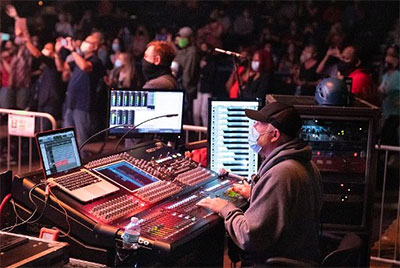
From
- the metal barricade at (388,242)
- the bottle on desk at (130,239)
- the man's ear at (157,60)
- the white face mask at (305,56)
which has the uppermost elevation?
the white face mask at (305,56)

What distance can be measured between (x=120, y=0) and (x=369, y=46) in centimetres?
443

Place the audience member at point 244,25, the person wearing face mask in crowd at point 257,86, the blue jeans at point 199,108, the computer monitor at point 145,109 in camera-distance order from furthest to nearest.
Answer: the audience member at point 244,25 < the blue jeans at point 199,108 < the person wearing face mask in crowd at point 257,86 < the computer monitor at point 145,109

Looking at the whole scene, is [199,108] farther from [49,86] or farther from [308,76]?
[49,86]

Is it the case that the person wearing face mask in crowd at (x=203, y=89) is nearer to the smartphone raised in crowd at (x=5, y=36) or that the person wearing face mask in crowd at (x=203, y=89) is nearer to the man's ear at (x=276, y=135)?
the smartphone raised in crowd at (x=5, y=36)

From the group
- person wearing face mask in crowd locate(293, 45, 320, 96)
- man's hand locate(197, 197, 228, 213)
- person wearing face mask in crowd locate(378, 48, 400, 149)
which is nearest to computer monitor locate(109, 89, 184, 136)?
man's hand locate(197, 197, 228, 213)

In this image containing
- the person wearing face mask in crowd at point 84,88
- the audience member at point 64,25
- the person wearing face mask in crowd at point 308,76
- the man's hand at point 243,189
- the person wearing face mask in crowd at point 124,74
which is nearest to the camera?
the man's hand at point 243,189

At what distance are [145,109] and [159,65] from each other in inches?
30.0

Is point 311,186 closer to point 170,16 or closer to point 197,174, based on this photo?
point 197,174

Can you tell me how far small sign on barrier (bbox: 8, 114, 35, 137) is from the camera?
506cm

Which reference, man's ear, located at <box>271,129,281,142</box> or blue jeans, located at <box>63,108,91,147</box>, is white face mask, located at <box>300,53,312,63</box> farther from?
man's ear, located at <box>271,129,281,142</box>

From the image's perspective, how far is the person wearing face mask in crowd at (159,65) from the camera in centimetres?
482

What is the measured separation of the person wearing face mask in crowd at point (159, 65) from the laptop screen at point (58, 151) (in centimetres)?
153

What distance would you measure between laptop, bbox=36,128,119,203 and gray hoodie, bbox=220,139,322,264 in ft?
2.18

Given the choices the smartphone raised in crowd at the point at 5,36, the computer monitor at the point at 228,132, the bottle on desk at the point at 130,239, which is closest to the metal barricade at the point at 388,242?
the computer monitor at the point at 228,132
